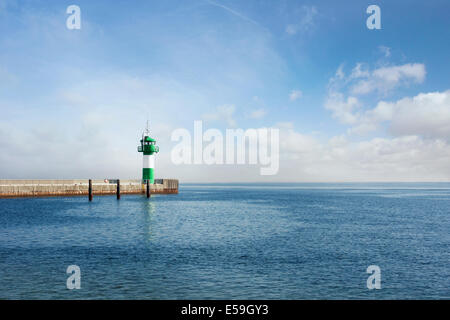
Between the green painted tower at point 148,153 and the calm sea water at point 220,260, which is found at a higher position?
the green painted tower at point 148,153

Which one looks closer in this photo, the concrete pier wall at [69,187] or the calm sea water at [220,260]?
the calm sea water at [220,260]

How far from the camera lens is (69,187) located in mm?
76688

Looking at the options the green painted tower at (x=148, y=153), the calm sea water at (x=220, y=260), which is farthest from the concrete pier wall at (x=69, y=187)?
the calm sea water at (x=220, y=260)

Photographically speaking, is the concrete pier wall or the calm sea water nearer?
the calm sea water

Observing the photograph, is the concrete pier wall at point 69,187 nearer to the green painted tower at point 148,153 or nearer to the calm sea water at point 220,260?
the green painted tower at point 148,153

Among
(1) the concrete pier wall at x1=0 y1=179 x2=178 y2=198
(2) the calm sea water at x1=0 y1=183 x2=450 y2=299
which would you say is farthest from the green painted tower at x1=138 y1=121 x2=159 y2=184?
(2) the calm sea water at x1=0 y1=183 x2=450 y2=299

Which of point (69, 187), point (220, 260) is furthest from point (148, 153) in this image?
point (220, 260)

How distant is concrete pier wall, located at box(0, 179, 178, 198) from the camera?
6788cm

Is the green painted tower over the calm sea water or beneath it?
over

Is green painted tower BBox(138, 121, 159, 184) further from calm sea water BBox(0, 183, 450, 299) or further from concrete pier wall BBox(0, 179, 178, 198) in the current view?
calm sea water BBox(0, 183, 450, 299)

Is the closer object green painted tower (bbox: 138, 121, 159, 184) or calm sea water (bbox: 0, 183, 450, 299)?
calm sea water (bbox: 0, 183, 450, 299)

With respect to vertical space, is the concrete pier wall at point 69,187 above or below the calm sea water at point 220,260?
above

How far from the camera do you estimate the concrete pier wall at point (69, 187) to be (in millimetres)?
67875

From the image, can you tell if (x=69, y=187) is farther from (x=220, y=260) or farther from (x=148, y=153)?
(x=220, y=260)
